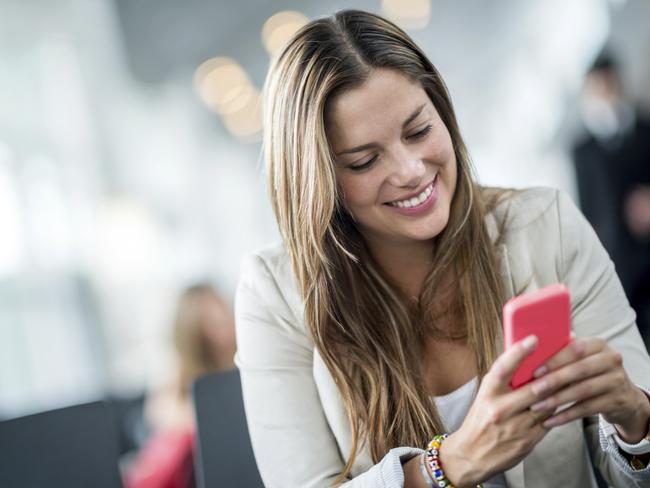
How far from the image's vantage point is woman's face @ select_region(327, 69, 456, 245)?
55.6 inches

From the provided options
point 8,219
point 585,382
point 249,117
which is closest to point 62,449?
point 585,382

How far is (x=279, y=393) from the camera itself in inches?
60.1

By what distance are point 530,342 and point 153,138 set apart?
7211 millimetres

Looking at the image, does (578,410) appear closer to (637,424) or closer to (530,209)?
(637,424)

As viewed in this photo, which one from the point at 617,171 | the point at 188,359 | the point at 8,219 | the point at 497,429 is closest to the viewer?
the point at 497,429

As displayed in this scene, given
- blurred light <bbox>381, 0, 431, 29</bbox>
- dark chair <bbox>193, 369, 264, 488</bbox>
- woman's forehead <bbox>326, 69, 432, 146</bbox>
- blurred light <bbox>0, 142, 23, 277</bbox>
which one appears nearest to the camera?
woman's forehead <bbox>326, 69, 432, 146</bbox>

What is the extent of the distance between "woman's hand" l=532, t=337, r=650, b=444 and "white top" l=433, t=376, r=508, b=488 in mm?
338

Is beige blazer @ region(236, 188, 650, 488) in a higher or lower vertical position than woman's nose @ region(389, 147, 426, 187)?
lower

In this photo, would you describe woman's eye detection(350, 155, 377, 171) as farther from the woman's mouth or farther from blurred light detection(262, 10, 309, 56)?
blurred light detection(262, 10, 309, 56)

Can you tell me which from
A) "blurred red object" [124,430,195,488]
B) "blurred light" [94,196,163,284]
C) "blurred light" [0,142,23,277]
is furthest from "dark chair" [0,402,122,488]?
"blurred light" [94,196,163,284]

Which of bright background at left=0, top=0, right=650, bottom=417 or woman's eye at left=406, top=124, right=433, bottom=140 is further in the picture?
bright background at left=0, top=0, right=650, bottom=417

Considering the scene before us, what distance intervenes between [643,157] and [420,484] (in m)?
3.32

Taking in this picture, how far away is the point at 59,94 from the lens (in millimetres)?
6000

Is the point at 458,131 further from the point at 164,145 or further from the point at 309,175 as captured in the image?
the point at 164,145
